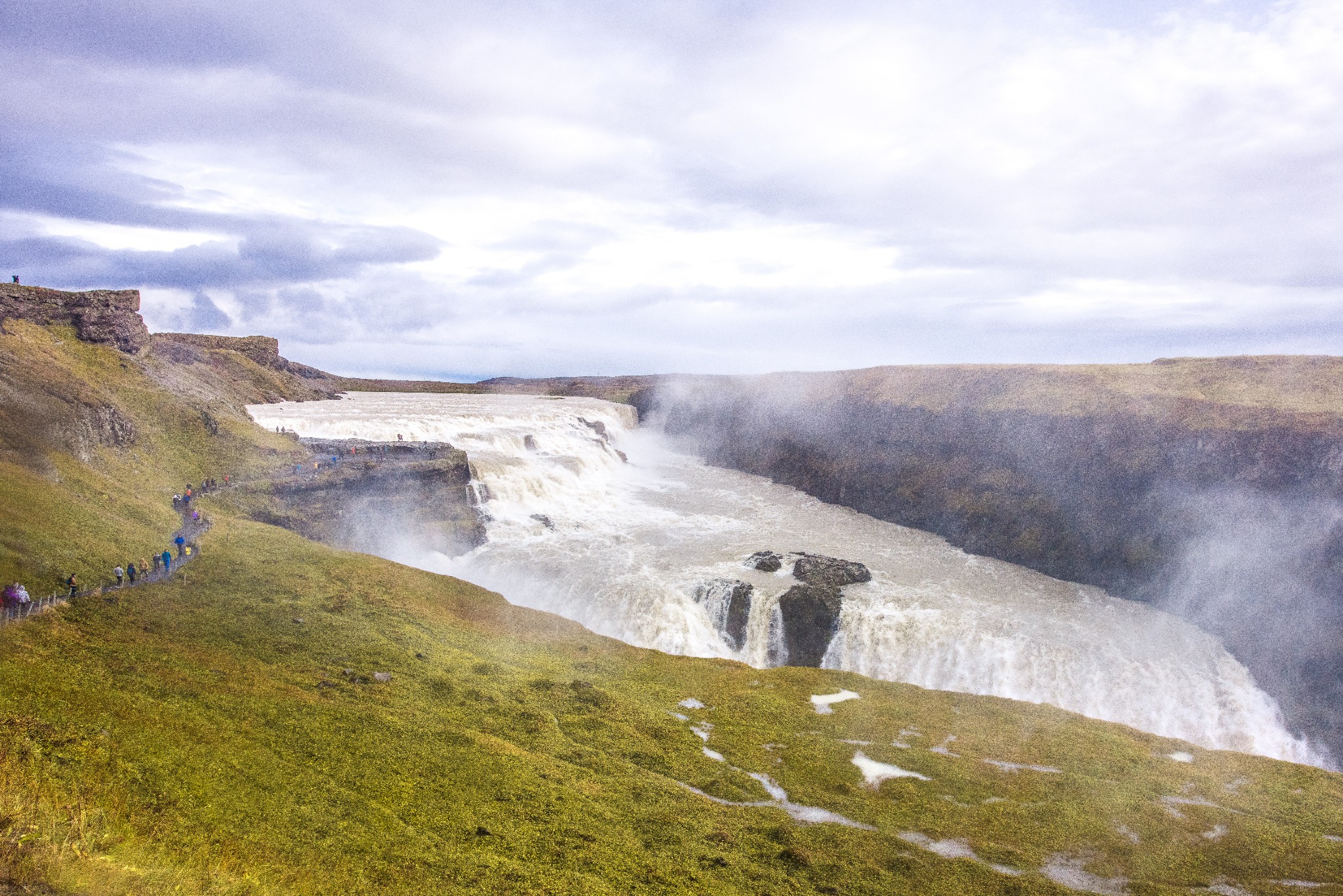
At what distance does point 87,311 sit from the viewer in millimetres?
59156

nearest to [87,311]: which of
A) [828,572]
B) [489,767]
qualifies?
[489,767]

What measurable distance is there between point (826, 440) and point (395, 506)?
209 feet

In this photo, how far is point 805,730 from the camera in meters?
30.2

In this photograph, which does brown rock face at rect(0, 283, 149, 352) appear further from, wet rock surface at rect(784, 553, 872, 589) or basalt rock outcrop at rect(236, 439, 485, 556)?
wet rock surface at rect(784, 553, 872, 589)

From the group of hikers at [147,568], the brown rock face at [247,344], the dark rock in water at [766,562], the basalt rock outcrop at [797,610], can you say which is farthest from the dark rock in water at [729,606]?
the brown rock face at [247,344]

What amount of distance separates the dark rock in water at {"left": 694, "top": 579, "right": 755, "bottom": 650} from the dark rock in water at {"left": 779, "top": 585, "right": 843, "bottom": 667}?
105 inches

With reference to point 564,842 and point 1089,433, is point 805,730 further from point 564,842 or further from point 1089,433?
point 1089,433

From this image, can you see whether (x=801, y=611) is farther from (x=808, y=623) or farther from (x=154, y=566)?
(x=154, y=566)

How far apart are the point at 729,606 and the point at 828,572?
8.93 meters

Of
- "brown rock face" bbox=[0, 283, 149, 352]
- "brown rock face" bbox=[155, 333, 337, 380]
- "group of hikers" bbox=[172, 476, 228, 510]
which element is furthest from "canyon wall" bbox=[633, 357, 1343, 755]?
"brown rock face" bbox=[155, 333, 337, 380]

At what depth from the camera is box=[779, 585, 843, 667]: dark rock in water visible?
48.9 m

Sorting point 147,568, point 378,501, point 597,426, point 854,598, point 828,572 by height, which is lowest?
point 854,598

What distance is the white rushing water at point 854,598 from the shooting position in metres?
44.2

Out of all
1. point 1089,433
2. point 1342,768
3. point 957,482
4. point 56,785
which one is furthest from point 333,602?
point 1089,433
